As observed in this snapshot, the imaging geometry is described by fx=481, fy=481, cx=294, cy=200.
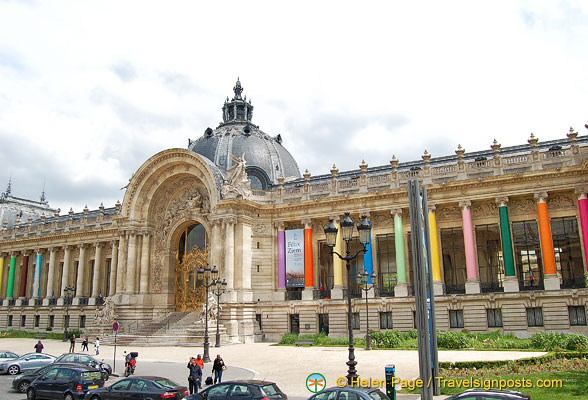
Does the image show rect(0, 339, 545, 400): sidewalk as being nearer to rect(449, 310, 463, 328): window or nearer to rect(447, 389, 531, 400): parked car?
rect(447, 389, 531, 400): parked car

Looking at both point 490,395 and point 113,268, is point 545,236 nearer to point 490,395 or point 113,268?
point 490,395

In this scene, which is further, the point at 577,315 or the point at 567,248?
the point at 567,248

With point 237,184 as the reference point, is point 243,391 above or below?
below

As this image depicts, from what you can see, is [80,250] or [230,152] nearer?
[230,152]

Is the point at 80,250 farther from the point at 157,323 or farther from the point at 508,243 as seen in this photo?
the point at 508,243

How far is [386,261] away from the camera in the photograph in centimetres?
4138

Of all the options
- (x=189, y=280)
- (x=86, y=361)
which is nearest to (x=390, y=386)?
(x=86, y=361)

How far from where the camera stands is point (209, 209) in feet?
145

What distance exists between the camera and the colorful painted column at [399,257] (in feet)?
121

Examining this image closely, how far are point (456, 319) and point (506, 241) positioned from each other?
263 inches

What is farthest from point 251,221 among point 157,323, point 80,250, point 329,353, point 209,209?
point 80,250

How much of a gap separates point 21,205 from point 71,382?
207ft

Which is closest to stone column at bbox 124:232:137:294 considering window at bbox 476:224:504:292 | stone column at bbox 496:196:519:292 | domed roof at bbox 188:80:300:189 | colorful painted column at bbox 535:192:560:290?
domed roof at bbox 188:80:300:189

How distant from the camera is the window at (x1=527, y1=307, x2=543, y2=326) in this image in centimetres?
3266
